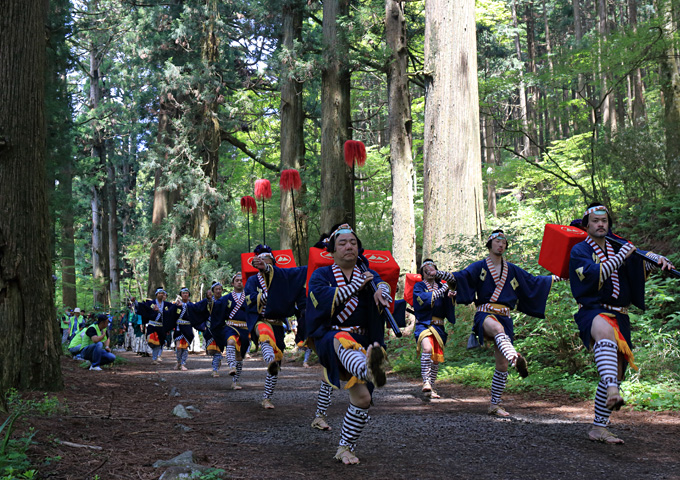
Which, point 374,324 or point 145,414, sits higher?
point 374,324

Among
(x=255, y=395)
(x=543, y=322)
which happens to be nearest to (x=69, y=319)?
(x=255, y=395)

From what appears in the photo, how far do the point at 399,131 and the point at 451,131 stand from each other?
3.52m

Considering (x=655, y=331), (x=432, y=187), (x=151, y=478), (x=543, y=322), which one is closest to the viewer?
(x=151, y=478)

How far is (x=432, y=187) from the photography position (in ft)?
44.8

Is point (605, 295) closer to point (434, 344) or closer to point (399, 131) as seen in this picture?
point (434, 344)

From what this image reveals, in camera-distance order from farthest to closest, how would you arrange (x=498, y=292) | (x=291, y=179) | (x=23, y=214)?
(x=291, y=179) < (x=23, y=214) < (x=498, y=292)

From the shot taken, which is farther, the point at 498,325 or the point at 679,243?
the point at 679,243

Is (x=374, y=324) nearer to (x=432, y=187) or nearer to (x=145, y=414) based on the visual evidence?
(x=145, y=414)

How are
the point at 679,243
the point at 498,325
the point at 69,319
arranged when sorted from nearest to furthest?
1. the point at 498,325
2. the point at 679,243
3. the point at 69,319

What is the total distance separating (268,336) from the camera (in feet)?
30.2

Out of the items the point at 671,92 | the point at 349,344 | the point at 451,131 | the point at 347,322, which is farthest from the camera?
the point at 671,92

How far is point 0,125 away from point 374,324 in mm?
6122

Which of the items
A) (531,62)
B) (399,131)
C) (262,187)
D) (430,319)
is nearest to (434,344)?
(430,319)

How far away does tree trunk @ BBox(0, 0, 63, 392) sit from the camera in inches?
327
